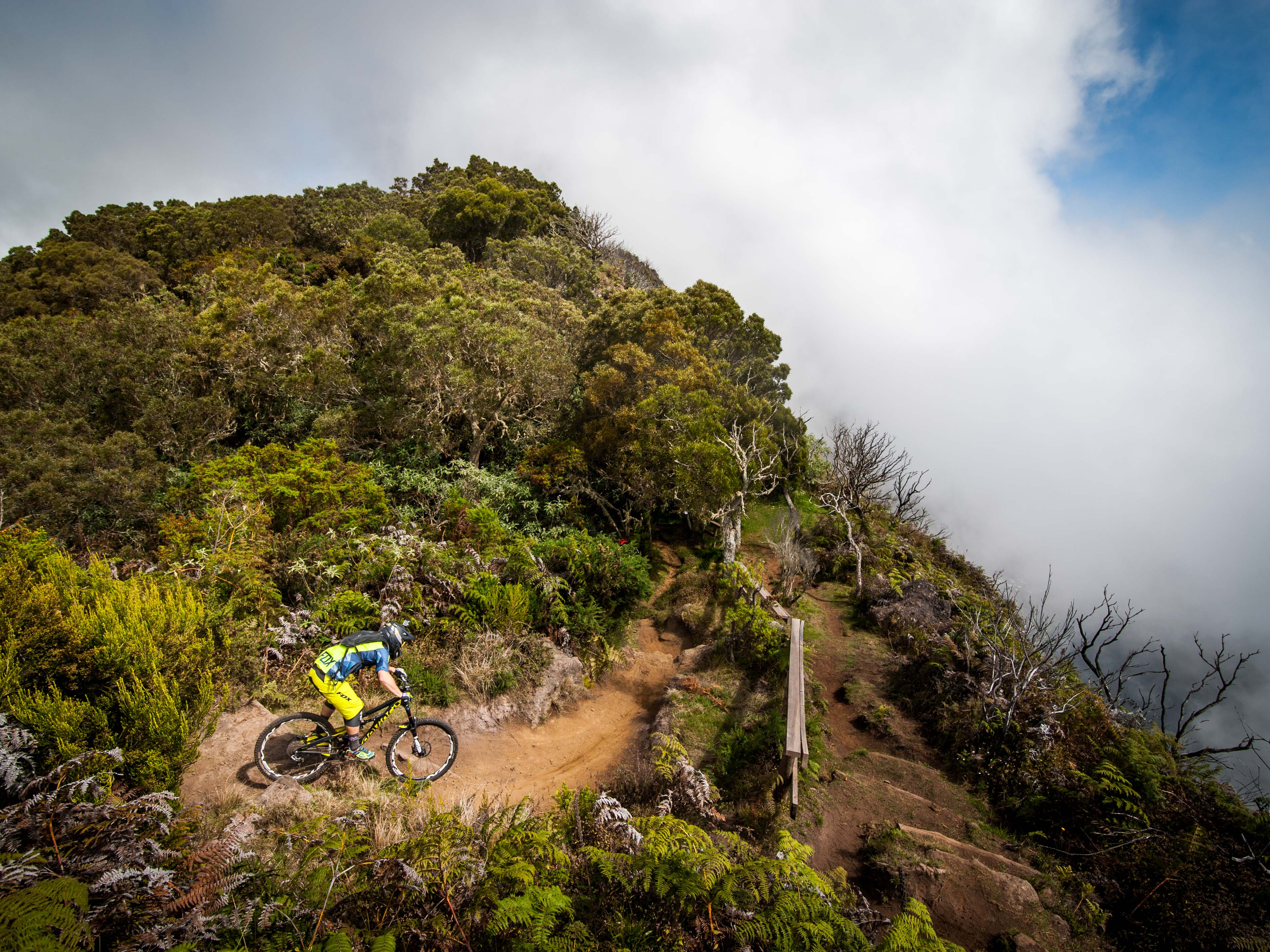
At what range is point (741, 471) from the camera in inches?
627

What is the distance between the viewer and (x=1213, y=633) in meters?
52.6

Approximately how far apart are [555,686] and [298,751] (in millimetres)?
3850

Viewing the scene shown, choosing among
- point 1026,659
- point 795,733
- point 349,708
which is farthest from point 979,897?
point 349,708

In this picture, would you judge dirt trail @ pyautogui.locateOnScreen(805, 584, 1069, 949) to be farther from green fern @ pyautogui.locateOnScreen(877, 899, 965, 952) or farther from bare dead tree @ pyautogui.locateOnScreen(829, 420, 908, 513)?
bare dead tree @ pyautogui.locateOnScreen(829, 420, 908, 513)

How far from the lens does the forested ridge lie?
3287 mm

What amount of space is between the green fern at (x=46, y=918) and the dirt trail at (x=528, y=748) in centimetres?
304

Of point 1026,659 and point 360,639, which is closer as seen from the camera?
point 360,639

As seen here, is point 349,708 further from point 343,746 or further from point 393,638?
point 393,638

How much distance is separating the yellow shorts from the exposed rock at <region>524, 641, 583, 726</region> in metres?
3.01

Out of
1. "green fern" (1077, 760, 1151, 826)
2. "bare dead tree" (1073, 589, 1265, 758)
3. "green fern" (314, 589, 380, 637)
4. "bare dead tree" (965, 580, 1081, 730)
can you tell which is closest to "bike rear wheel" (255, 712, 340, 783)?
"green fern" (314, 589, 380, 637)

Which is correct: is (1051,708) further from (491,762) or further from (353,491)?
(353,491)

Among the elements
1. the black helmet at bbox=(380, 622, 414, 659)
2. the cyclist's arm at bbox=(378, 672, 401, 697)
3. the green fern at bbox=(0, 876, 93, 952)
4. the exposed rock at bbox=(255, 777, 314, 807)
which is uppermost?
the black helmet at bbox=(380, 622, 414, 659)

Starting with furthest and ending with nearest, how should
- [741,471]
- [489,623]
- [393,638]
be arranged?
[741,471] < [489,623] < [393,638]

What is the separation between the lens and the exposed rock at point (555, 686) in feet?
27.1
